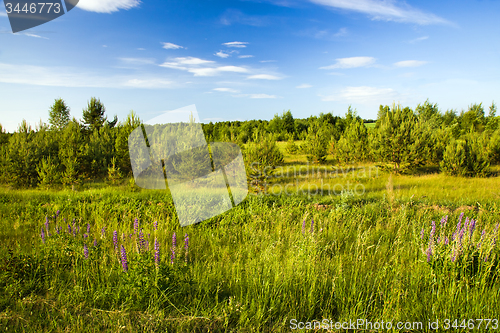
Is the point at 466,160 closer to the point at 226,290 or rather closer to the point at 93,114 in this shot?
the point at 226,290

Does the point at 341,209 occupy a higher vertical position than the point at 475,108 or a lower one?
lower

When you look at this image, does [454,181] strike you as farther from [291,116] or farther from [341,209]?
[291,116]

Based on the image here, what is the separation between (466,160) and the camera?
1424 cm

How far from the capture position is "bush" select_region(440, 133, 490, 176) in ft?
46.2

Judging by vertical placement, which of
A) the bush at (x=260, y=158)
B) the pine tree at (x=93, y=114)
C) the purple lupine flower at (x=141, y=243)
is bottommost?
the purple lupine flower at (x=141, y=243)

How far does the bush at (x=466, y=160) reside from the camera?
1409 centimetres

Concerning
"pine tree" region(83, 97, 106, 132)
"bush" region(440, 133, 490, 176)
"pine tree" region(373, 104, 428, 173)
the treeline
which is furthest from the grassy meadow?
"pine tree" region(83, 97, 106, 132)

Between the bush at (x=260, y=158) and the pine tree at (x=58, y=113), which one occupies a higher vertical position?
the pine tree at (x=58, y=113)

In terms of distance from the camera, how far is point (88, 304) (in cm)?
261

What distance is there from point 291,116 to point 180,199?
36102mm

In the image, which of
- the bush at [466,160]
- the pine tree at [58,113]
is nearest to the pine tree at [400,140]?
the bush at [466,160]

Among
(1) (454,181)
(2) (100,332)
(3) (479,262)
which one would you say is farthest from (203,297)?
(1) (454,181)

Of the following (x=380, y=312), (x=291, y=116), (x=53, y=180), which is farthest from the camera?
(x=291, y=116)

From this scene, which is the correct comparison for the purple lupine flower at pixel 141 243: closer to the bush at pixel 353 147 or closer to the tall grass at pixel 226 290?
the tall grass at pixel 226 290
